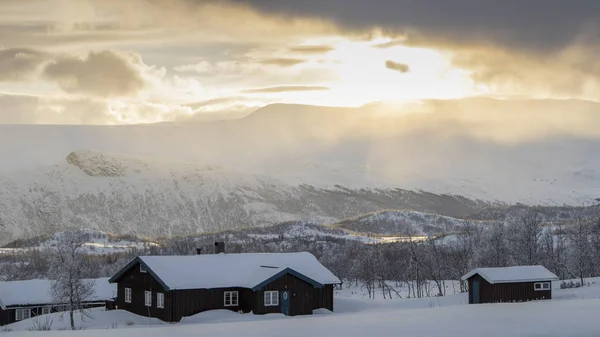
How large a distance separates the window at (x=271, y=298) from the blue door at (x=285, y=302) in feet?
1.28

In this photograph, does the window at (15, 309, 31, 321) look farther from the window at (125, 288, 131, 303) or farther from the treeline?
the treeline

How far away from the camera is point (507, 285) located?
201 ft

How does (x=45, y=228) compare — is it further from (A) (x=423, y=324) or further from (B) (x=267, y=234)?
(A) (x=423, y=324)

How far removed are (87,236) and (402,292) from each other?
72.9 m

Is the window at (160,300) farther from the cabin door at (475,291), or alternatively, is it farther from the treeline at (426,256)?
the treeline at (426,256)

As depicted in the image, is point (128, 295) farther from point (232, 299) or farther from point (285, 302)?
point (285, 302)

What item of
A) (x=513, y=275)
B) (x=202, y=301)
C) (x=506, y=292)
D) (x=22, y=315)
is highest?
(x=513, y=275)

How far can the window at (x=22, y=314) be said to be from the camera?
63.7 metres

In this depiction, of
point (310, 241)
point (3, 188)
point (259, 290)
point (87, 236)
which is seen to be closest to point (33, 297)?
point (259, 290)

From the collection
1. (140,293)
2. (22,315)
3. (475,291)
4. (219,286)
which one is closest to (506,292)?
(475,291)

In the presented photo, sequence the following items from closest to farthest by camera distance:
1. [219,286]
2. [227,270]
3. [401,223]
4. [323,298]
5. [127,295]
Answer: [219,286], [227,270], [323,298], [127,295], [401,223]

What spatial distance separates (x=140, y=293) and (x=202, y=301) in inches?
196

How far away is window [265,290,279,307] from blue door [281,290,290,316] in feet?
1.28

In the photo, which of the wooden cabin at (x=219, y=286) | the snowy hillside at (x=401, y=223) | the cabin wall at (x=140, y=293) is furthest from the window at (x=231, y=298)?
the snowy hillside at (x=401, y=223)
